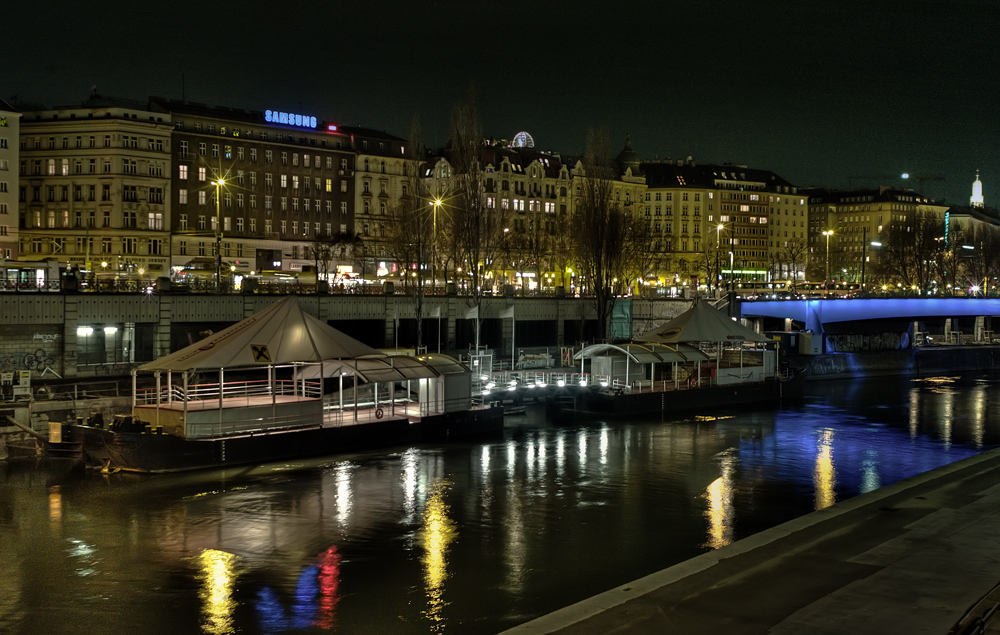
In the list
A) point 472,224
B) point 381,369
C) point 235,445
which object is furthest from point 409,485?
point 472,224

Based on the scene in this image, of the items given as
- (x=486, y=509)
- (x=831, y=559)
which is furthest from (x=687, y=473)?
(x=831, y=559)

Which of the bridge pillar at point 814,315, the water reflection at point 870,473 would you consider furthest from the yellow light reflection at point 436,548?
the bridge pillar at point 814,315

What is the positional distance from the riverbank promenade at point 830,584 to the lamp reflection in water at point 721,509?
1833 millimetres

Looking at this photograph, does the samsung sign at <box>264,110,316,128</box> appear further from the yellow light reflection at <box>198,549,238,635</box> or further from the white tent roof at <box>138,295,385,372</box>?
the yellow light reflection at <box>198,549,238,635</box>

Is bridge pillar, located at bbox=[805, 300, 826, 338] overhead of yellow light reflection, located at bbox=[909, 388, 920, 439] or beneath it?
overhead

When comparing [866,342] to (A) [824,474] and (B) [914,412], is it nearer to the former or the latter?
(B) [914,412]

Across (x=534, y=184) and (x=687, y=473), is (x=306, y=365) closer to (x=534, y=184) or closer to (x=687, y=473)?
(x=687, y=473)

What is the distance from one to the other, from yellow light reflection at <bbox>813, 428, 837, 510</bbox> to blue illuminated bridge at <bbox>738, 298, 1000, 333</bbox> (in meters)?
43.1

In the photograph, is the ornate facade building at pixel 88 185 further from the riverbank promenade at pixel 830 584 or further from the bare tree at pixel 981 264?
the bare tree at pixel 981 264

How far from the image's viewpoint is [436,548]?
2545 centimetres

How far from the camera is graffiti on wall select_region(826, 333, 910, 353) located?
325ft

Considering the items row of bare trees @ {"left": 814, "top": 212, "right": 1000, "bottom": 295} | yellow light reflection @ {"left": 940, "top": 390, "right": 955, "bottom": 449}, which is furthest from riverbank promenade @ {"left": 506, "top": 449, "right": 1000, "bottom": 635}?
row of bare trees @ {"left": 814, "top": 212, "right": 1000, "bottom": 295}

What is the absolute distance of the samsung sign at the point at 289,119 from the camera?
351 feet

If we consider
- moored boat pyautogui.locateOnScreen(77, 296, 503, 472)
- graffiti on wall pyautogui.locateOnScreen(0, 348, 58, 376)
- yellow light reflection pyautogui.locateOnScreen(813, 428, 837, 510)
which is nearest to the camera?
yellow light reflection pyautogui.locateOnScreen(813, 428, 837, 510)
